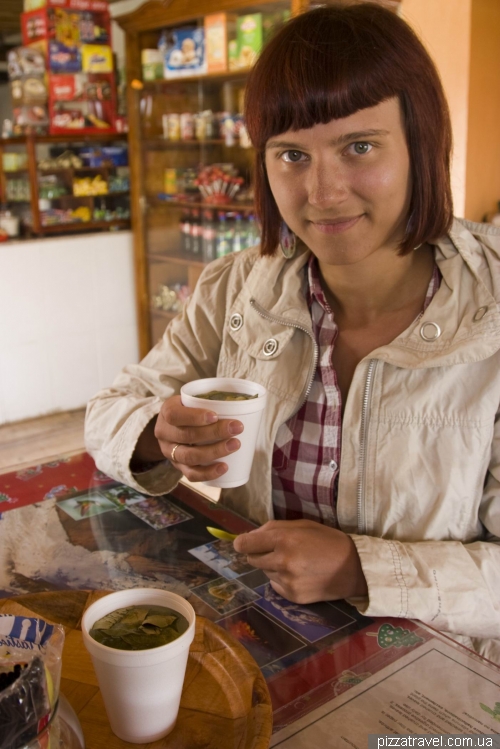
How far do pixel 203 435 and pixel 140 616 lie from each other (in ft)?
1.12

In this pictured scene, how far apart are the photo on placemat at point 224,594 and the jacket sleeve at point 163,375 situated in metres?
0.34

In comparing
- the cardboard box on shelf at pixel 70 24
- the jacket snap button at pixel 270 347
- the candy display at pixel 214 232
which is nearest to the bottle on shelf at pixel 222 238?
the candy display at pixel 214 232

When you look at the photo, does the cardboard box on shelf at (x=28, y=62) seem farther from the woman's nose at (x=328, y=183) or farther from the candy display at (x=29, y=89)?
→ the woman's nose at (x=328, y=183)

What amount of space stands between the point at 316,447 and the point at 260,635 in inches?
16.9

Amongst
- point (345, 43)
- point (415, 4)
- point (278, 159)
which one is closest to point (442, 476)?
point (278, 159)

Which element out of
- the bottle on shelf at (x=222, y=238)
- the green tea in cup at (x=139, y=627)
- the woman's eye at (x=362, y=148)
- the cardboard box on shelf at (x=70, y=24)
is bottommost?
the green tea in cup at (x=139, y=627)

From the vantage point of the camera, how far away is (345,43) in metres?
1.11

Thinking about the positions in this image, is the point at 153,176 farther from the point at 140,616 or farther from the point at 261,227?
the point at 140,616

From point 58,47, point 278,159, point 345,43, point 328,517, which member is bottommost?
point 328,517

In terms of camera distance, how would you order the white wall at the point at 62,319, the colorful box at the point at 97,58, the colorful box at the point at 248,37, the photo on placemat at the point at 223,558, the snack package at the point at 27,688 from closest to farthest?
the snack package at the point at 27,688 → the photo on placemat at the point at 223,558 → the colorful box at the point at 248,37 → the white wall at the point at 62,319 → the colorful box at the point at 97,58

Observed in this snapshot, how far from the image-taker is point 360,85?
3.61ft

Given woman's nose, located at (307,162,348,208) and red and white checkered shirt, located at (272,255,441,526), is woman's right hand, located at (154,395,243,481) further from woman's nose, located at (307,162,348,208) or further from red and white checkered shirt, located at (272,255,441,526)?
woman's nose, located at (307,162,348,208)

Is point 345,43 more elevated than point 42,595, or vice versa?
point 345,43

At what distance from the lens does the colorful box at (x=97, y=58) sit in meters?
4.04
